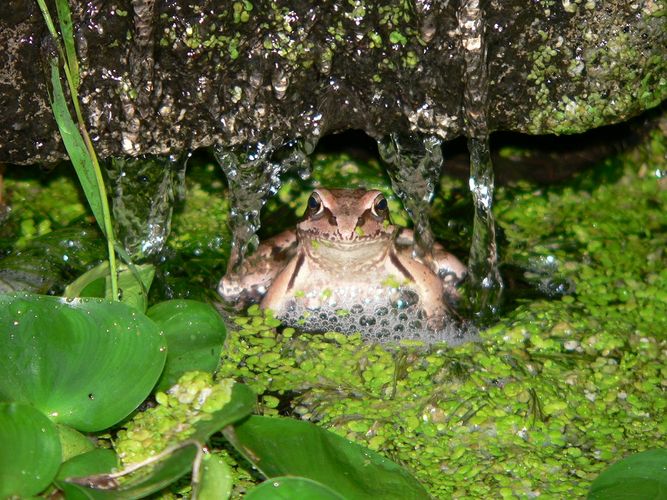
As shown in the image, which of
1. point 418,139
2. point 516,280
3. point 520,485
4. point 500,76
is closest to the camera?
point 520,485

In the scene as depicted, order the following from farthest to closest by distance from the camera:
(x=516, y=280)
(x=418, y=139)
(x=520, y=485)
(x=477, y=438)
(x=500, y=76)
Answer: (x=516, y=280)
(x=418, y=139)
(x=500, y=76)
(x=477, y=438)
(x=520, y=485)

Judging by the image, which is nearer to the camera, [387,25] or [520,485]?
[520,485]

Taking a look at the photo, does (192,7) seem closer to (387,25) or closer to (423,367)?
(387,25)

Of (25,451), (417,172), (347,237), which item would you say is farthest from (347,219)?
(25,451)

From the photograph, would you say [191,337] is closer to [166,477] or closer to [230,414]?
[230,414]

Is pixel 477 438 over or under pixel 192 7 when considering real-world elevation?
under

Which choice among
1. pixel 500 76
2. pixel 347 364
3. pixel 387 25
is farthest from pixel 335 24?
pixel 347 364

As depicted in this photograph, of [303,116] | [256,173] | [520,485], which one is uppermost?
[303,116]

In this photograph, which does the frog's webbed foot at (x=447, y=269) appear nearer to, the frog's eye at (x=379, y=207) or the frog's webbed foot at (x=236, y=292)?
the frog's eye at (x=379, y=207)
